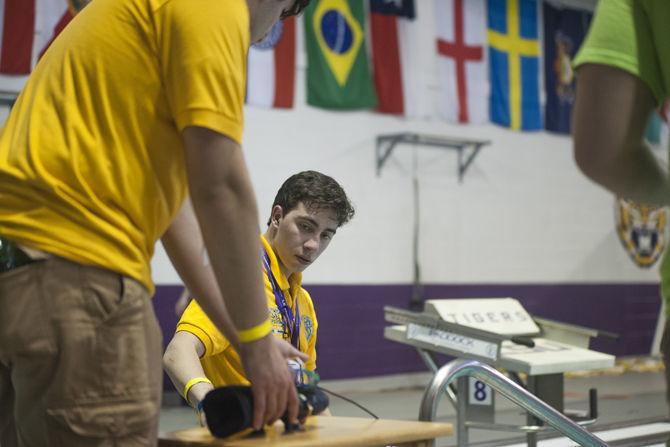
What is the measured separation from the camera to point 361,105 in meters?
8.19

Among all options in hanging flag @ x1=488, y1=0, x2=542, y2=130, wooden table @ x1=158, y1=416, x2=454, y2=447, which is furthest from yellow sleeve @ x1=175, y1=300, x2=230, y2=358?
hanging flag @ x1=488, y1=0, x2=542, y2=130

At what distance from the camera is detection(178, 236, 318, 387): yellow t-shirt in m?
2.38

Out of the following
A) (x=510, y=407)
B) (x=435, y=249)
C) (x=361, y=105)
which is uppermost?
(x=361, y=105)

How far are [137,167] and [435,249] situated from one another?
753 cm

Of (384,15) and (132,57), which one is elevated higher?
(384,15)

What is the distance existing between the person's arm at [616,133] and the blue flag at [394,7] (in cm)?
728

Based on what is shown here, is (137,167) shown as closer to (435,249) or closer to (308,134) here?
(308,134)

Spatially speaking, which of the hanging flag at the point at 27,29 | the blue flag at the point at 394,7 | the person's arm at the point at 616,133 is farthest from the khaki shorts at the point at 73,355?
the blue flag at the point at 394,7

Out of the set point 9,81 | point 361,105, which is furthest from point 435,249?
point 9,81

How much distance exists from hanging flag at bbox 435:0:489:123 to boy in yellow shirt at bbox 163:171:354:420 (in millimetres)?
6131

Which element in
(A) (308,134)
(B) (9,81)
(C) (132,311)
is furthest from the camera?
(A) (308,134)

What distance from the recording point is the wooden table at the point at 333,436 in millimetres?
1485

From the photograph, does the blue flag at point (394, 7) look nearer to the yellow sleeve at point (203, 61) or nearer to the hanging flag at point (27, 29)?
the hanging flag at point (27, 29)

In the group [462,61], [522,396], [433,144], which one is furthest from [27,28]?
[522,396]
